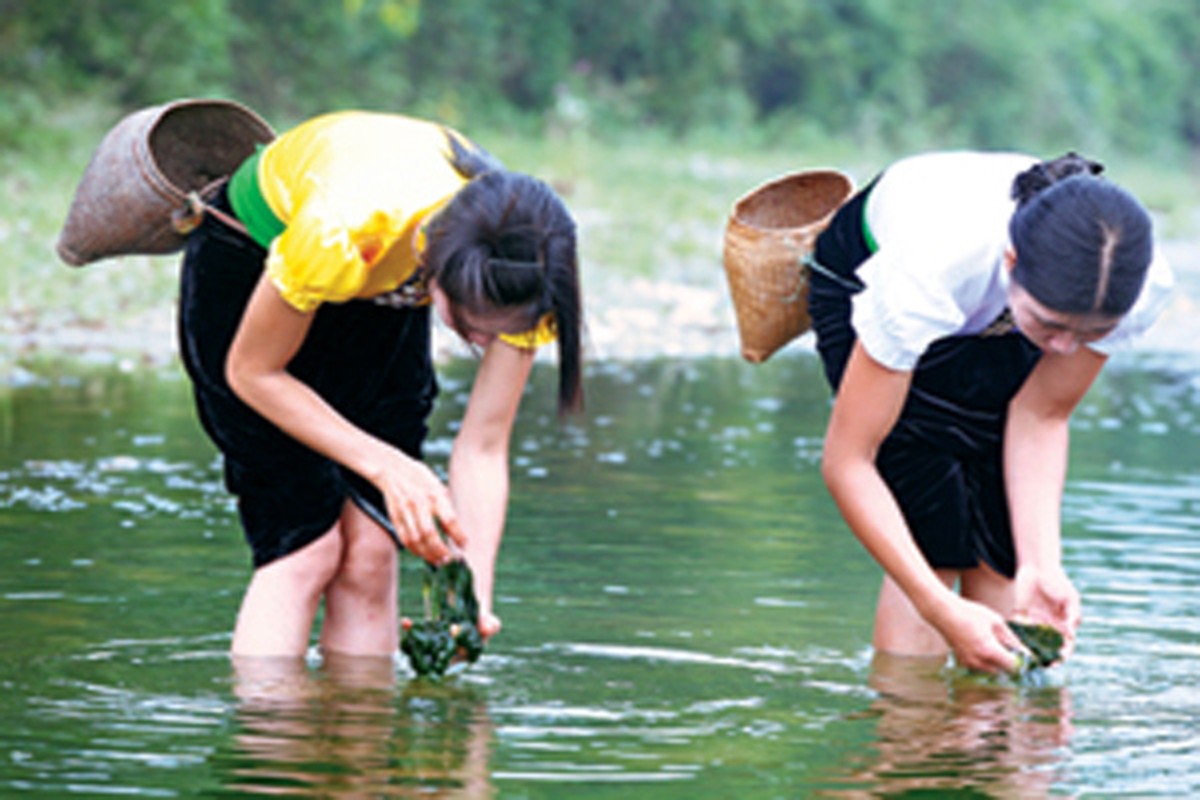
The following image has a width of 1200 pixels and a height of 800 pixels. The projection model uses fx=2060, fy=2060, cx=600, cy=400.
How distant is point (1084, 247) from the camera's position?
11.9ft

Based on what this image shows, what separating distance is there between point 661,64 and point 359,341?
2686 centimetres

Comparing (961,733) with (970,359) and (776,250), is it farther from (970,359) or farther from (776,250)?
(776,250)

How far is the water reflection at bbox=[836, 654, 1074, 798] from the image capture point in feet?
12.3

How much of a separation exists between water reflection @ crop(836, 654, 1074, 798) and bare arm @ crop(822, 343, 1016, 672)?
Result: 0.52 feet

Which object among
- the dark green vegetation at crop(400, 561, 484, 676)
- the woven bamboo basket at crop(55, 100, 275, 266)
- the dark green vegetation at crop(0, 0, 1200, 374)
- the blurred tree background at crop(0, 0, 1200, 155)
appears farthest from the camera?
the blurred tree background at crop(0, 0, 1200, 155)

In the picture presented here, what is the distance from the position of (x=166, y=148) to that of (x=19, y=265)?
7.16 m

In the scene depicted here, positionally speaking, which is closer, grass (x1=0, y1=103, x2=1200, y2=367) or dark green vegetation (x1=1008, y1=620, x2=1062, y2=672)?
dark green vegetation (x1=1008, y1=620, x2=1062, y2=672)

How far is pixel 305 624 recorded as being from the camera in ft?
14.5

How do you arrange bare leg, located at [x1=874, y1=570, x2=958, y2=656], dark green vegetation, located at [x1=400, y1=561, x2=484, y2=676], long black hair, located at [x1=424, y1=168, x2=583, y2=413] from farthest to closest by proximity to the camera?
bare leg, located at [x1=874, y1=570, x2=958, y2=656], dark green vegetation, located at [x1=400, y1=561, x2=484, y2=676], long black hair, located at [x1=424, y1=168, x2=583, y2=413]

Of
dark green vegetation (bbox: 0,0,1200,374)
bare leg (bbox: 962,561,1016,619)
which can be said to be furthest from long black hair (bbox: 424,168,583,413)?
dark green vegetation (bbox: 0,0,1200,374)

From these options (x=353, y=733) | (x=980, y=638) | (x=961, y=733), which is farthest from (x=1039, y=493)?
(x=353, y=733)

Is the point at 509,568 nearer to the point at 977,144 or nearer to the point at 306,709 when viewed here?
the point at 306,709

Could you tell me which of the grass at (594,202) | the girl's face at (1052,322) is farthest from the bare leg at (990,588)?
the grass at (594,202)

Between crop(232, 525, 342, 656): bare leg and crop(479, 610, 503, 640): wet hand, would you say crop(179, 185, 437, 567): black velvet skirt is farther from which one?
crop(479, 610, 503, 640): wet hand
